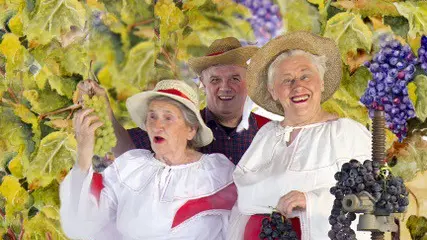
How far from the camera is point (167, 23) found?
343cm

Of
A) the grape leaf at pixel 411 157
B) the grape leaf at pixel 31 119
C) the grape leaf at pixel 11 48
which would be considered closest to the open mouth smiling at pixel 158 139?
the grape leaf at pixel 411 157

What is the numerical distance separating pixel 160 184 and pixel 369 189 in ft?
2.96

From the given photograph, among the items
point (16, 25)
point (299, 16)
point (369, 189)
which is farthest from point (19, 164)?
point (369, 189)

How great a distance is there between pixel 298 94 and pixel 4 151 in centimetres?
158

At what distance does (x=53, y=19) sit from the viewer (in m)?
3.70

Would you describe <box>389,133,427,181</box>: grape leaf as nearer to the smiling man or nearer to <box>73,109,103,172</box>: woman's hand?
the smiling man

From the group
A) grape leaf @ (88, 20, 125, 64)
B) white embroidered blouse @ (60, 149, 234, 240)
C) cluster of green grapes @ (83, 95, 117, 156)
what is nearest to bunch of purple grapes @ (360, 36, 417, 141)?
white embroidered blouse @ (60, 149, 234, 240)

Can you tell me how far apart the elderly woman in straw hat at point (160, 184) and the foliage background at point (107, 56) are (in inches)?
16.6

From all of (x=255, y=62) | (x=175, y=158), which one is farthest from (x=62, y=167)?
(x=255, y=62)

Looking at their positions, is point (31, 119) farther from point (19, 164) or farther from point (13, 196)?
point (13, 196)

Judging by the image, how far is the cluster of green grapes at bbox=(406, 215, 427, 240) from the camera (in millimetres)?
2926

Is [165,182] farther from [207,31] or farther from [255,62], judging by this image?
[207,31]

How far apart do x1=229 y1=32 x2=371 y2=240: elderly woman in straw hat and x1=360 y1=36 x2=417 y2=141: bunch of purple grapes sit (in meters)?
0.26

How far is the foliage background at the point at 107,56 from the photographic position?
304cm
